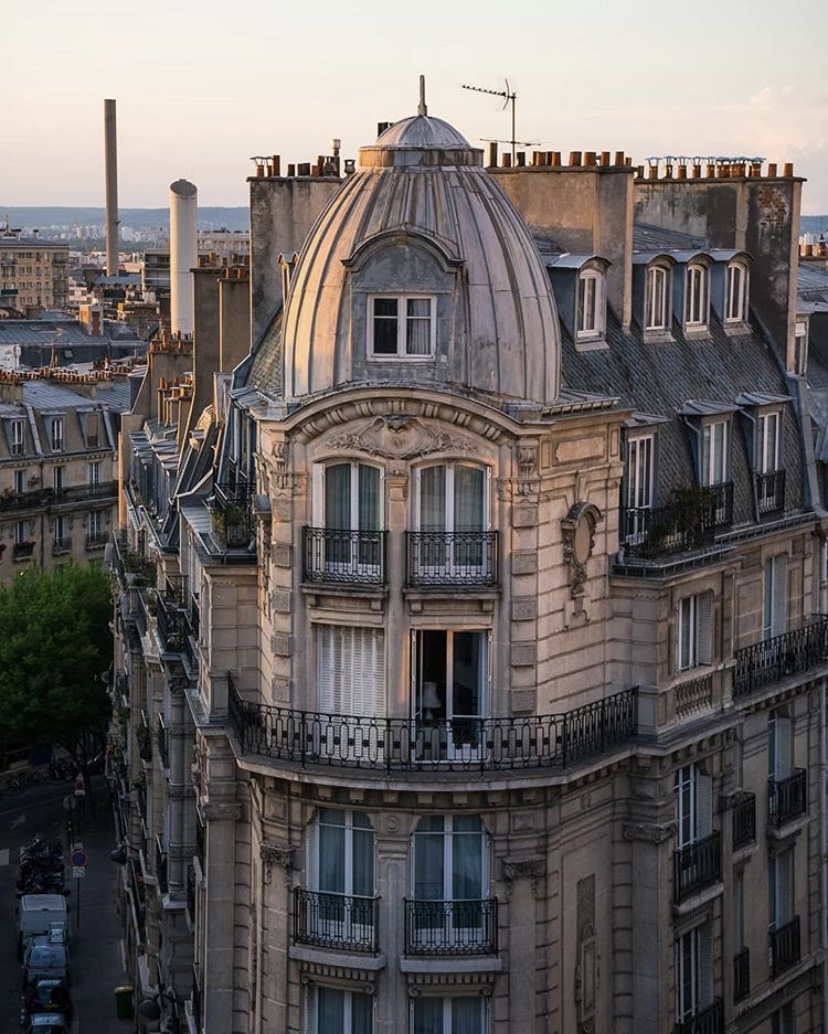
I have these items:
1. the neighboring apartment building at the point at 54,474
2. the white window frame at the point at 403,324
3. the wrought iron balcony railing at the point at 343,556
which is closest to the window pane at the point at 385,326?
the white window frame at the point at 403,324

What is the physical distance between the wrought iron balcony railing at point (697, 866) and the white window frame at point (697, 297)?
10322 millimetres

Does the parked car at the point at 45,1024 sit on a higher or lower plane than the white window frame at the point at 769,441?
lower

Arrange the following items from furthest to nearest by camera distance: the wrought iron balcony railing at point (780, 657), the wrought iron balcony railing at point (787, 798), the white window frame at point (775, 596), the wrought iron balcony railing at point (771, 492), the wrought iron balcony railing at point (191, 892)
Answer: the wrought iron balcony railing at point (191, 892) → the white window frame at point (775, 596) → the wrought iron balcony railing at point (787, 798) → the wrought iron balcony railing at point (771, 492) → the wrought iron balcony railing at point (780, 657)

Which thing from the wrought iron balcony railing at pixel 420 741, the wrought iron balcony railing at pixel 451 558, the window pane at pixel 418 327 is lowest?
the wrought iron balcony railing at pixel 420 741

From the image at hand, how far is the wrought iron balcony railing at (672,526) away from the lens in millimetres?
40562

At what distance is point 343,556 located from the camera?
1480 inches

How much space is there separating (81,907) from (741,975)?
113 ft

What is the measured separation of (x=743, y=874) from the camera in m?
44.1

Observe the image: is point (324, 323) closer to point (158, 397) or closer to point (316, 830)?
point (316, 830)

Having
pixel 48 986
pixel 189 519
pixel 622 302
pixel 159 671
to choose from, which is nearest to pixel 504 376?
pixel 622 302

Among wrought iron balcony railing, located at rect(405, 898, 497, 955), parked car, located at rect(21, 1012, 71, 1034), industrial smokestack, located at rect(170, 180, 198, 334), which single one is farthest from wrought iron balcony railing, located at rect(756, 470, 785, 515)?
industrial smokestack, located at rect(170, 180, 198, 334)

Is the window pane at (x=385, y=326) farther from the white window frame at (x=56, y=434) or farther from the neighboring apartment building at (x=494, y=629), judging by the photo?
the white window frame at (x=56, y=434)

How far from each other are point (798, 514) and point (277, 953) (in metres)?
14.6

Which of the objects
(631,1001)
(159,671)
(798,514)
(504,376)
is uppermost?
(504,376)
